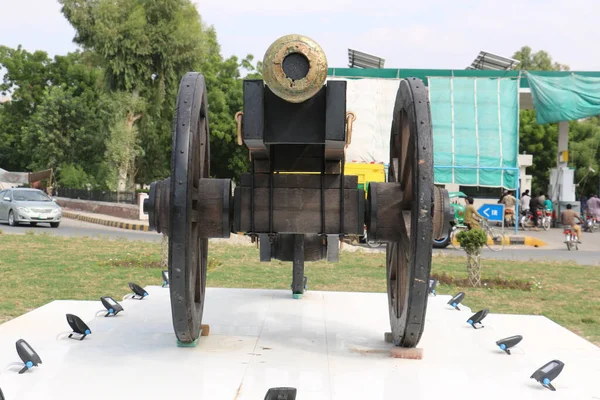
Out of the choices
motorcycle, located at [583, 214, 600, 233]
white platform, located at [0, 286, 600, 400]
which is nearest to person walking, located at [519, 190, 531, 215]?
motorcycle, located at [583, 214, 600, 233]

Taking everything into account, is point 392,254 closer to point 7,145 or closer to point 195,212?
point 195,212

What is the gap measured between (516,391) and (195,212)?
217 centimetres

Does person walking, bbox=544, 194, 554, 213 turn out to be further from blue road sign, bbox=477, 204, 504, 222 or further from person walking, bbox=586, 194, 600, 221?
blue road sign, bbox=477, 204, 504, 222

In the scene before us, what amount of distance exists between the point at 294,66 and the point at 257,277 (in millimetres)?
7153

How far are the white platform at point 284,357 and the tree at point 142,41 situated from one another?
26.7 metres

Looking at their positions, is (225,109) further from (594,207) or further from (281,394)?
(281,394)

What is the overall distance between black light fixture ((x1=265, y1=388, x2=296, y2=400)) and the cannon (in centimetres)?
99

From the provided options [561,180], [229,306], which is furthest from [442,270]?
[561,180]

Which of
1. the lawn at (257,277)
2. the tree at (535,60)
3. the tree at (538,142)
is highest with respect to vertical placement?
the tree at (535,60)

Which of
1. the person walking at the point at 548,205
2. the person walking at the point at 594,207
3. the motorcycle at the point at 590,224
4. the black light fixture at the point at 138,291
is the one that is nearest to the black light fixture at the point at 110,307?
the black light fixture at the point at 138,291

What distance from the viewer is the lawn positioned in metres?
8.49

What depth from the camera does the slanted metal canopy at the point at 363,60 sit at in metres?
28.8

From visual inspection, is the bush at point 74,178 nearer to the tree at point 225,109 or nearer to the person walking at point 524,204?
the tree at point 225,109

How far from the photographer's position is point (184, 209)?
3.83 meters
